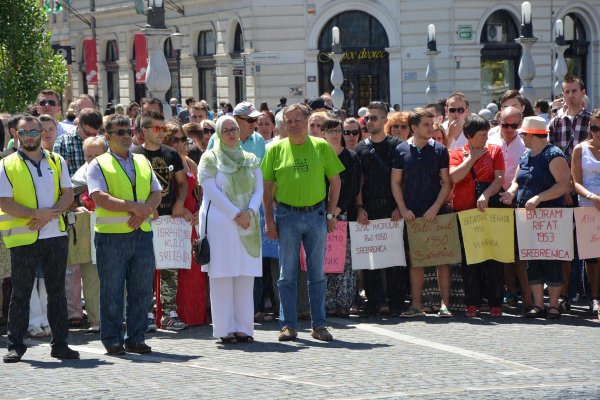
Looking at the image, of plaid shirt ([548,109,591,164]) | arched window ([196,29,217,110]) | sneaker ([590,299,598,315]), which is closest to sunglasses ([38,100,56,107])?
plaid shirt ([548,109,591,164])

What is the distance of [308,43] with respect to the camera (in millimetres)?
44688

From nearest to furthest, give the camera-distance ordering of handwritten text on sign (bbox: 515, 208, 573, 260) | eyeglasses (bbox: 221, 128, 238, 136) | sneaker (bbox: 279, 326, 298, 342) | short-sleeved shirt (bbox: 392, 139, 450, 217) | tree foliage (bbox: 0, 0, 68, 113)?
eyeglasses (bbox: 221, 128, 238, 136) → sneaker (bbox: 279, 326, 298, 342) → handwritten text on sign (bbox: 515, 208, 573, 260) → short-sleeved shirt (bbox: 392, 139, 450, 217) → tree foliage (bbox: 0, 0, 68, 113)

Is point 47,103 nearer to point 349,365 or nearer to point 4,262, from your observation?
point 4,262

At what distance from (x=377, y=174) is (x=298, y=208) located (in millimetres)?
1770

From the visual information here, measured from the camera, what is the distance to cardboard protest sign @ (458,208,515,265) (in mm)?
13391

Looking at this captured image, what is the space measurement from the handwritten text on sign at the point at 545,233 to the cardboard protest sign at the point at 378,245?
48.2 inches

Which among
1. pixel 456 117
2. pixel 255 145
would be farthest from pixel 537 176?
pixel 255 145

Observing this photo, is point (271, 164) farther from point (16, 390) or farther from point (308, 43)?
point (308, 43)

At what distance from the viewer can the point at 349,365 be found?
412 inches

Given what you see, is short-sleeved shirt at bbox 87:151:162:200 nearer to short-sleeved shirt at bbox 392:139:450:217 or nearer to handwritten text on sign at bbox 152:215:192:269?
handwritten text on sign at bbox 152:215:192:269

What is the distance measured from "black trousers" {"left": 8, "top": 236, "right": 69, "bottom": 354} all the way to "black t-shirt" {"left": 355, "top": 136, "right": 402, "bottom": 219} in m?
3.65

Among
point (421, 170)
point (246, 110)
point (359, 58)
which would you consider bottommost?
point (421, 170)

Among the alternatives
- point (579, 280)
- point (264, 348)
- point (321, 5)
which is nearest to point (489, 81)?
point (321, 5)

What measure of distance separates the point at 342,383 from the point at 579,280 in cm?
508
